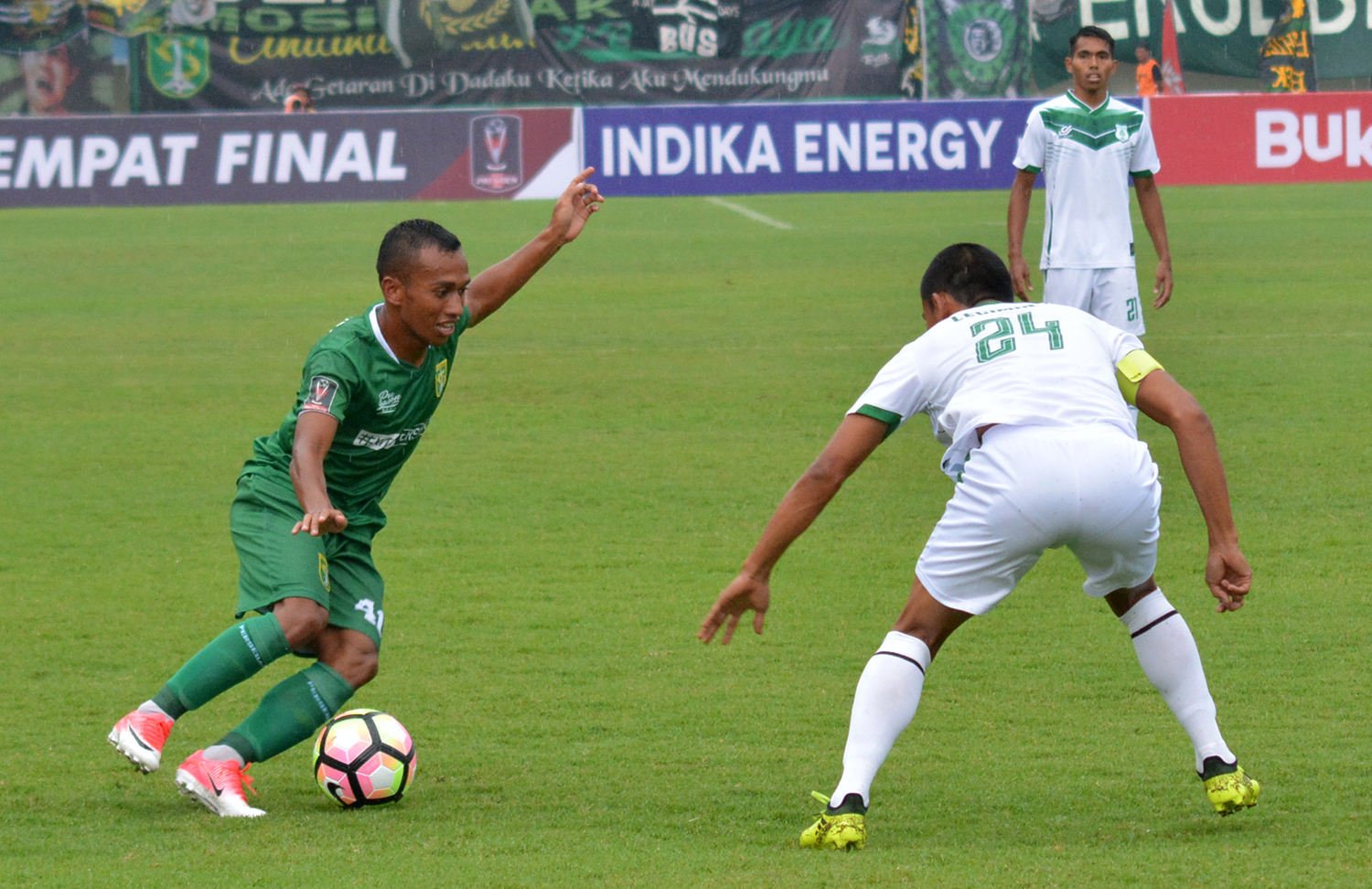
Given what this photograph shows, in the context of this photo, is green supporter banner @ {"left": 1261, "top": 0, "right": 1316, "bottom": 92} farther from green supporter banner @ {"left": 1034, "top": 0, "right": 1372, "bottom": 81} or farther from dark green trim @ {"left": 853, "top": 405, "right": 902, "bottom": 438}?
dark green trim @ {"left": 853, "top": 405, "right": 902, "bottom": 438}

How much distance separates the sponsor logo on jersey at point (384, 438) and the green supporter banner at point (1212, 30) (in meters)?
27.1

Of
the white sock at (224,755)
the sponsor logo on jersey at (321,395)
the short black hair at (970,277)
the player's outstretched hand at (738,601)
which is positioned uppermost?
the short black hair at (970,277)

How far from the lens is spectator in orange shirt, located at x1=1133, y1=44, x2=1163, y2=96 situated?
3011cm

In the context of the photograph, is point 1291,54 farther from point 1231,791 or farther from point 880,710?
point 880,710

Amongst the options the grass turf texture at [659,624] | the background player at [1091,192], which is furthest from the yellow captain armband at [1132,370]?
the background player at [1091,192]

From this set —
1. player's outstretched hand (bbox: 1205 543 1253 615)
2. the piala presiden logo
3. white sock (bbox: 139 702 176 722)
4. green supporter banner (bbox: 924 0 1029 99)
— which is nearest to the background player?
player's outstretched hand (bbox: 1205 543 1253 615)

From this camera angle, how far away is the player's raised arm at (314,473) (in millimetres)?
4027

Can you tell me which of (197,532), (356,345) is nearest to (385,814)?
(356,345)

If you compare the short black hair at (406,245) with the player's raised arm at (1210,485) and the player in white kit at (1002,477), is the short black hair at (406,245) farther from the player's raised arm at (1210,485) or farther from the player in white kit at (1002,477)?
the player's raised arm at (1210,485)

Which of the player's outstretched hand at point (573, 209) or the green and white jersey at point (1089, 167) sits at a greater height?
the green and white jersey at point (1089, 167)

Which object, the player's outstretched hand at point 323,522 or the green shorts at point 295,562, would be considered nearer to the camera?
the player's outstretched hand at point 323,522

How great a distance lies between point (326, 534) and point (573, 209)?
5.25ft

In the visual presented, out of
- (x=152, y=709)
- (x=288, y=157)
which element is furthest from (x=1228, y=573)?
(x=288, y=157)

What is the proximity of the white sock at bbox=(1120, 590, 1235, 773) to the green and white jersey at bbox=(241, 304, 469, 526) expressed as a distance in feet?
6.64
